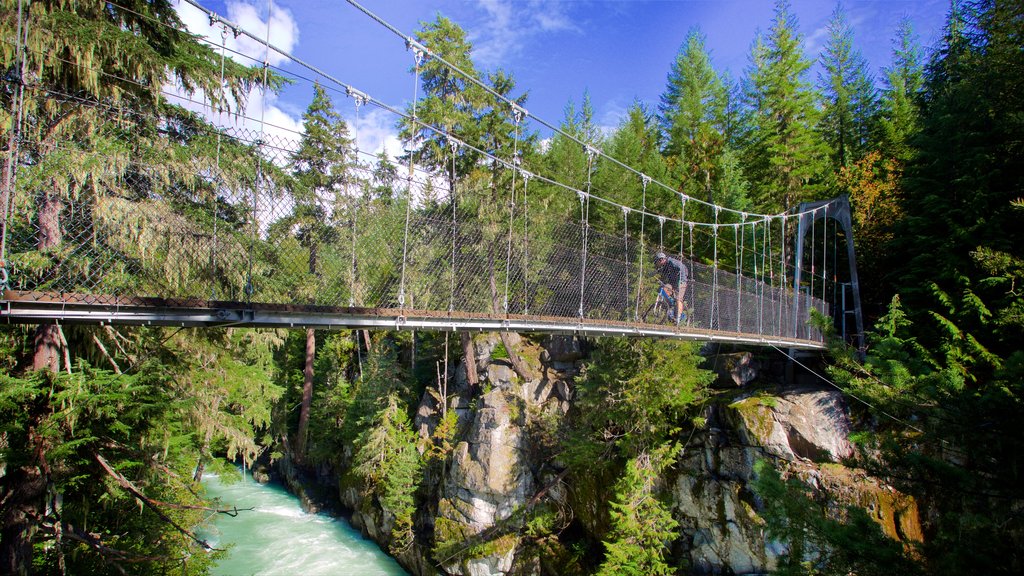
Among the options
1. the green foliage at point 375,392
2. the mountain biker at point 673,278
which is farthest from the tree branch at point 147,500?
the green foliage at point 375,392

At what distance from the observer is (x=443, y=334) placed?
33.2 ft

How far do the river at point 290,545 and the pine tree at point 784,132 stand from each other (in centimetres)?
1017

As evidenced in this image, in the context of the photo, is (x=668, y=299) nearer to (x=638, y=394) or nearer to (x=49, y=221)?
(x=638, y=394)

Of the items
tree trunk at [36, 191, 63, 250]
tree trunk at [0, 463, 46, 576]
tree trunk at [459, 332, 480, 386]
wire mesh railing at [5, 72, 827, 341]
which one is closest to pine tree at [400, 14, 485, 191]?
tree trunk at [459, 332, 480, 386]

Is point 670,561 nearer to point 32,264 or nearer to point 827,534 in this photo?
point 827,534

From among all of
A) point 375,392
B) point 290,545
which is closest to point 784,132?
point 375,392

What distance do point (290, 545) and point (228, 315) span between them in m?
7.41

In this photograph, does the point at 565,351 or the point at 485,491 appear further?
the point at 565,351

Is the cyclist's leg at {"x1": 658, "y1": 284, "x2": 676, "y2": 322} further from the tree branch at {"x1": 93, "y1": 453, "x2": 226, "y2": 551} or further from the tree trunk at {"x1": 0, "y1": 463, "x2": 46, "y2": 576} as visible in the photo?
the tree trunk at {"x1": 0, "y1": 463, "x2": 46, "y2": 576}

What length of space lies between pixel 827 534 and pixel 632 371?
11.8ft

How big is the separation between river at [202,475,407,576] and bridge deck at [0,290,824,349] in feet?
16.3

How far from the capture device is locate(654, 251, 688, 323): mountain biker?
5.65 metres

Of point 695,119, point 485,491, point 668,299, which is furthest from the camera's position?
point 695,119

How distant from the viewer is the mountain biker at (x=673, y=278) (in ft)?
18.5
